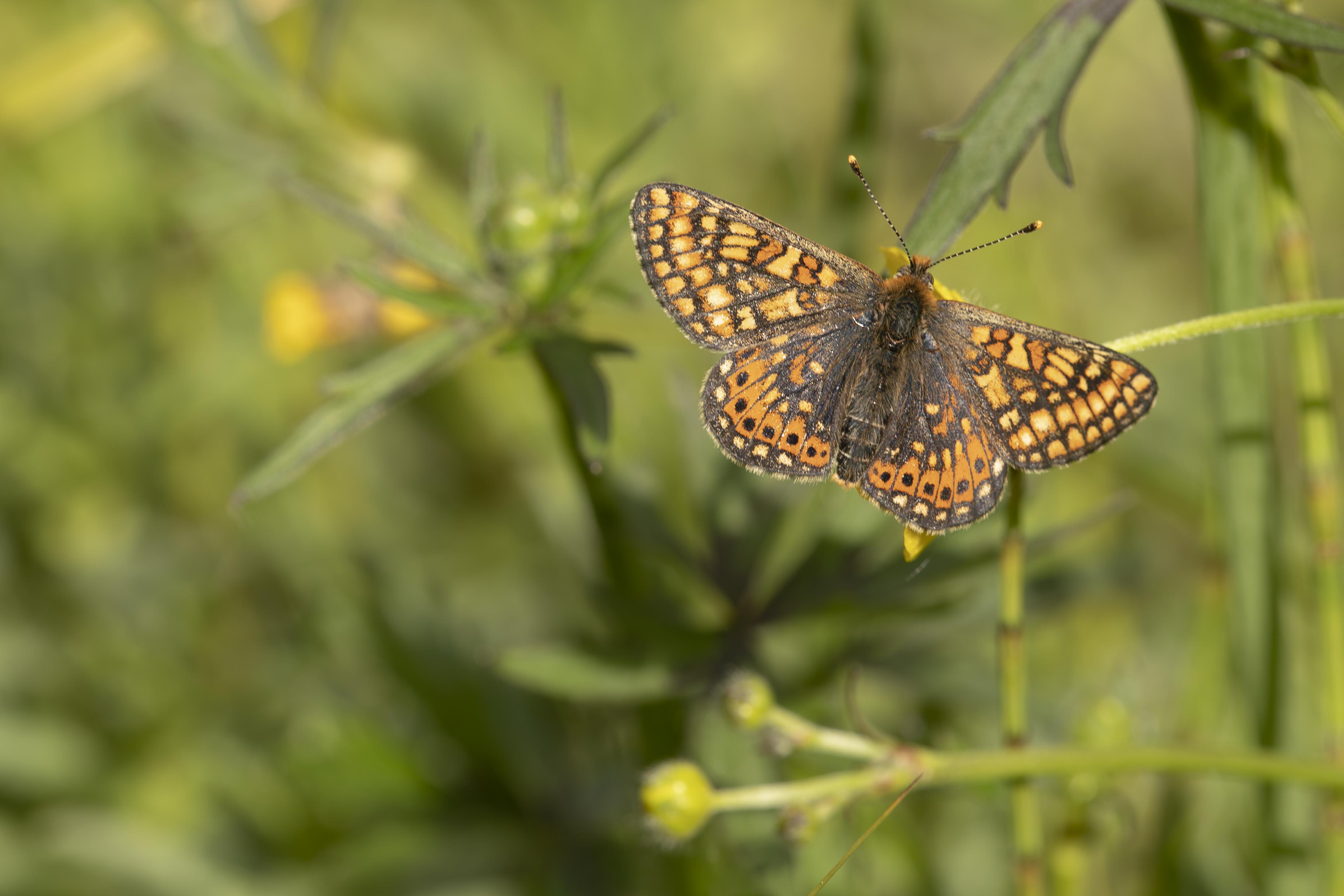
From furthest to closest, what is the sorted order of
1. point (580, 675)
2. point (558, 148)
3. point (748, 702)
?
point (580, 675) → point (558, 148) → point (748, 702)

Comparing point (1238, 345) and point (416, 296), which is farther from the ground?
point (416, 296)

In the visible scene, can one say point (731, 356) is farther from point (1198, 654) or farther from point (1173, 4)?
point (1198, 654)

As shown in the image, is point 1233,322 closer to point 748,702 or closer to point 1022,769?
point 1022,769

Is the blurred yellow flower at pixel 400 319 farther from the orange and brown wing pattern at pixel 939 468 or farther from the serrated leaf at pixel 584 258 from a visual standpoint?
the orange and brown wing pattern at pixel 939 468

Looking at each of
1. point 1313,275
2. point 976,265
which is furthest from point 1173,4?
point 976,265

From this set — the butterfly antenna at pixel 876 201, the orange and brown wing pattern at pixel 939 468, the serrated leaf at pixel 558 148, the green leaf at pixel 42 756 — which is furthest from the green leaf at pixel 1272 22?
the green leaf at pixel 42 756

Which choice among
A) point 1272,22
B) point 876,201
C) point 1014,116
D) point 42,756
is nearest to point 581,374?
point 876,201
